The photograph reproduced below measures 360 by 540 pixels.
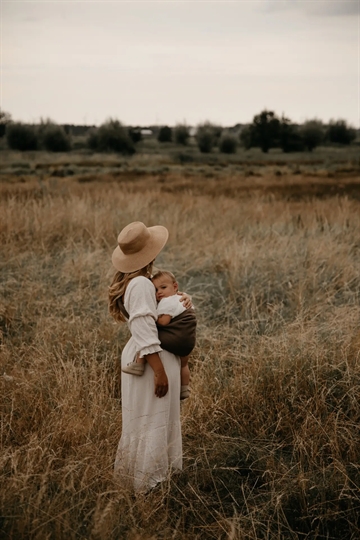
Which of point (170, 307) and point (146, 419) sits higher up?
point (170, 307)

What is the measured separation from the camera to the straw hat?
2553 millimetres

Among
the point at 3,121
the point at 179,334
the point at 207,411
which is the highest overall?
the point at 3,121

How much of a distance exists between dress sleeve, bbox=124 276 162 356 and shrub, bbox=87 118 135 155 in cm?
4766

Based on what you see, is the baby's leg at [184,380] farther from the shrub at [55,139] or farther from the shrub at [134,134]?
the shrub at [134,134]

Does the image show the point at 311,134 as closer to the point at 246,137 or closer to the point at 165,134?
the point at 246,137

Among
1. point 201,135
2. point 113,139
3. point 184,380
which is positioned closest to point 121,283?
point 184,380

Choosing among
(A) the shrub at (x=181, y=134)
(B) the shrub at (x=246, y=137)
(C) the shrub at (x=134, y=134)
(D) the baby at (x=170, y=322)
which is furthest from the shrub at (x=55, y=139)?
(D) the baby at (x=170, y=322)

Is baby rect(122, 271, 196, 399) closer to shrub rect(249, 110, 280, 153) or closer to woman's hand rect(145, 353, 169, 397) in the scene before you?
woman's hand rect(145, 353, 169, 397)

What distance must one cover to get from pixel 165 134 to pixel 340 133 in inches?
845

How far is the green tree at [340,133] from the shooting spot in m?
65.8

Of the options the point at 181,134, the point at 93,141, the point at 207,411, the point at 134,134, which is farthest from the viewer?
the point at 181,134

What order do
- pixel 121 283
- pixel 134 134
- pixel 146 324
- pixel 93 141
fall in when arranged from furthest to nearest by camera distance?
pixel 134 134 < pixel 93 141 < pixel 121 283 < pixel 146 324

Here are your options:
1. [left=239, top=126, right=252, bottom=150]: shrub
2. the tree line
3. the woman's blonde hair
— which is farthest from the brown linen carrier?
[left=239, top=126, right=252, bottom=150]: shrub

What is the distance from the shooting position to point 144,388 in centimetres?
258
